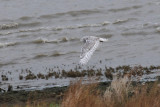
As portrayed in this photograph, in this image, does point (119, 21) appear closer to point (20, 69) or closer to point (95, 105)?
point (20, 69)

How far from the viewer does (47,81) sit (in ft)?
48.8

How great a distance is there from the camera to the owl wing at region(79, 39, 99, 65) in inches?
398

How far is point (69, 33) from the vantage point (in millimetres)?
24094

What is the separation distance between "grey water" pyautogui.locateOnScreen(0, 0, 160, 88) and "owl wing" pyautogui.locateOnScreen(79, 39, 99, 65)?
3.31m

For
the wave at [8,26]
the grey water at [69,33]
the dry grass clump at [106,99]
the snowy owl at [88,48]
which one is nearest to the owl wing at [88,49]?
the snowy owl at [88,48]

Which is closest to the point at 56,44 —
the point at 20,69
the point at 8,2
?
the point at 20,69

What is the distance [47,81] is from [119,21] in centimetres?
1151

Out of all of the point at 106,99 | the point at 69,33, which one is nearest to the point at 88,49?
the point at 106,99

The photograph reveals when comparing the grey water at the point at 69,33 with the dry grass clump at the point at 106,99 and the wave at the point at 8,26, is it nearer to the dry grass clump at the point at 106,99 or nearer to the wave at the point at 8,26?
the wave at the point at 8,26

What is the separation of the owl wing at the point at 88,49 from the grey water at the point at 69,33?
10.8ft

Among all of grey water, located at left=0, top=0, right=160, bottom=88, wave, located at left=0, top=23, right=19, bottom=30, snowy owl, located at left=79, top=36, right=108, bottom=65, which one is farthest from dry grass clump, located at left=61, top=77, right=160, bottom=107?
wave, located at left=0, top=23, right=19, bottom=30

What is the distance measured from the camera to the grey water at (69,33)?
708 inches

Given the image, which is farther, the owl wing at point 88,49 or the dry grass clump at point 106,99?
the owl wing at point 88,49

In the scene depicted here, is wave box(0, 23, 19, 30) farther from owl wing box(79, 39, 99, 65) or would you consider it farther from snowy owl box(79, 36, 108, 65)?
owl wing box(79, 39, 99, 65)
